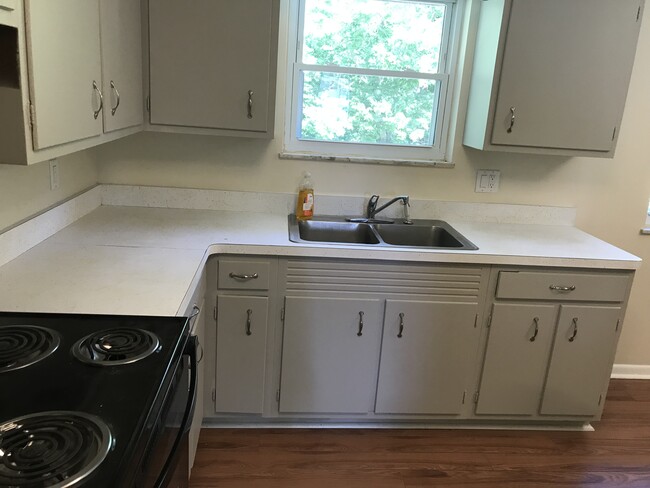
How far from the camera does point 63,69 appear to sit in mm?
1437

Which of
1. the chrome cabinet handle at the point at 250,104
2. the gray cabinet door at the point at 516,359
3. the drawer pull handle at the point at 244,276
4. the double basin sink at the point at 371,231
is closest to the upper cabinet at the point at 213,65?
the chrome cabinet handle at the point at 250,104

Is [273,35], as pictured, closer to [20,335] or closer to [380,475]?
[20,335]

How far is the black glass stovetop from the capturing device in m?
0.87

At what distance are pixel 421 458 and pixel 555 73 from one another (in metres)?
1.79

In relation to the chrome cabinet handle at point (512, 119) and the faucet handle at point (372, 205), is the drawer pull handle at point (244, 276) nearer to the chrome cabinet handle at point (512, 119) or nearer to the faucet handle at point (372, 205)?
the faucet handle at point (372, 205)

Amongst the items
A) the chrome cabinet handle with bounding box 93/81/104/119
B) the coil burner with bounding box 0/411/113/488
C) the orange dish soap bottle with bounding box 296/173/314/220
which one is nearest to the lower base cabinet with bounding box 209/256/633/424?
the orange dish soap bottle with bounding box 296/173/314/220

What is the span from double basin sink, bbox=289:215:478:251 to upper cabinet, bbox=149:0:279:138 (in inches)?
21.2

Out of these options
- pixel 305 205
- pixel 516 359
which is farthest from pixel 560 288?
pixel 305 205

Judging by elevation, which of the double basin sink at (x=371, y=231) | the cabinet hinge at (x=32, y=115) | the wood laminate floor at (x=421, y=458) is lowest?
the wood laminate floor at (x=421, y=458)

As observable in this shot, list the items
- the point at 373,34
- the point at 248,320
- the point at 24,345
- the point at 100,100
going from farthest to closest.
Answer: the point at 373,34
the point at 248,320
the point at 100,100
the point at 24,345

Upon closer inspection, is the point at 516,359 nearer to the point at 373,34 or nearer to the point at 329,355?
the point at 329,355

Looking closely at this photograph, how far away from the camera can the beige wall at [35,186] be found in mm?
1777

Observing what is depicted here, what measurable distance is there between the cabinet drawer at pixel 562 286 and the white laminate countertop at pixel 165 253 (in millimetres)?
64

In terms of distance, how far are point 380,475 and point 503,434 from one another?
0.70 metres
